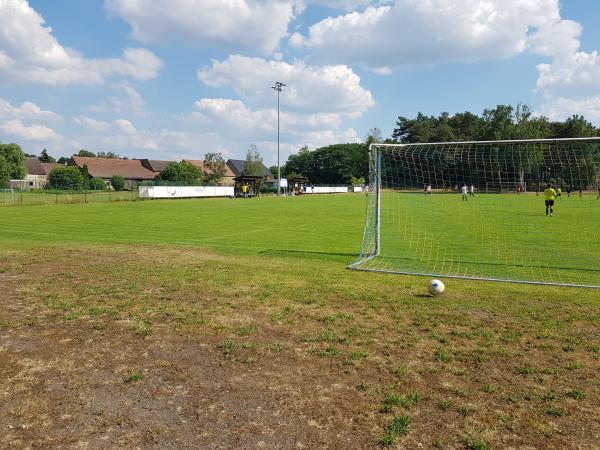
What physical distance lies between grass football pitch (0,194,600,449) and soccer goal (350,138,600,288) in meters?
1.15

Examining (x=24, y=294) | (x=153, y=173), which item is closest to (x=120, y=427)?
(x=24, y=294)

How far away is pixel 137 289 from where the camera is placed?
822 centimetres

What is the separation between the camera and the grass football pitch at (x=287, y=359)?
3.66 meters

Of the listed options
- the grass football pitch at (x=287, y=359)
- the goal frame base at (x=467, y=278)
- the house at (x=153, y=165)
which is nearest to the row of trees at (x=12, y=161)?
the house at (x=153, y=165)

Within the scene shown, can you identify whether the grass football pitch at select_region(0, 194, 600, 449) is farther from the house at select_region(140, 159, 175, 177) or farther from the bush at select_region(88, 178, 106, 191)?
the house at select_region(140, 159, 175, 177)

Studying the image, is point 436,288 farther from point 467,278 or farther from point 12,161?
point 12,161

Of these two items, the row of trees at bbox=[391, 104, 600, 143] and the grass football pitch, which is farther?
the row of trees at bbox=[391, 104, 600, 143]

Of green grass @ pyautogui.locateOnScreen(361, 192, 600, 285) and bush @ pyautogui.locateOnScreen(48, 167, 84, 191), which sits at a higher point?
bush @ pyautogui.locateOnScreen(48, 167, 84, 191)

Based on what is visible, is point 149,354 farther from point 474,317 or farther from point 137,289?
point 474,317

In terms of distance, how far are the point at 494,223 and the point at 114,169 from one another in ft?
290

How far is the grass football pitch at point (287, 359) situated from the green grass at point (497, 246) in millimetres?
900

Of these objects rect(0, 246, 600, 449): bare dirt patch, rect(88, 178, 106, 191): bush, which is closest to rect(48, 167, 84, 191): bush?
rect(88, 178, 106, 191): bush

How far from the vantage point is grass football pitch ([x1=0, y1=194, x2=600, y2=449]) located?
3.66 metres

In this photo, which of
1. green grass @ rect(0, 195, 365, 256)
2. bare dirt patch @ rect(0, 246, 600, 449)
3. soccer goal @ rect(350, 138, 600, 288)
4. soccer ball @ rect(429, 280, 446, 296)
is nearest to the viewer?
bare dirt patch @ rect(0, 246, 600, 449)
